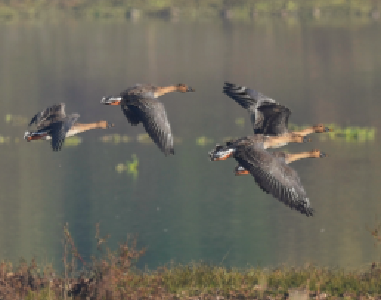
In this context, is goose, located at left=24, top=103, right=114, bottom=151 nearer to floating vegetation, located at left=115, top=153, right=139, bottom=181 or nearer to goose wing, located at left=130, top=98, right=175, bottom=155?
goose wing, located at left=130, top=98, right=175, bottom=155

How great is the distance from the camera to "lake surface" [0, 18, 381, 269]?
24844mm

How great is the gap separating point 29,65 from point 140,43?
17.7 metres

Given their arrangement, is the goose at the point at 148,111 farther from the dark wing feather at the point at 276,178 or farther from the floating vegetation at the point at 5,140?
the floating vegetation at the point at 5,140

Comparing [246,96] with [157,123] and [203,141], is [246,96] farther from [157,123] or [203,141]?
[203,141]

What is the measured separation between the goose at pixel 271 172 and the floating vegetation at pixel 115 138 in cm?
2320

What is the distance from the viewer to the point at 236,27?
102 meters

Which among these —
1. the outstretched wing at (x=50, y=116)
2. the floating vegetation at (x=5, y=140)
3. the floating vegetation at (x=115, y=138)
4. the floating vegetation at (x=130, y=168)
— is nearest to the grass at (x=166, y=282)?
the outstretched wing at (x=50, y=116)

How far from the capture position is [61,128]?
567 inches

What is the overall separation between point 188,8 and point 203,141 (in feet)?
198

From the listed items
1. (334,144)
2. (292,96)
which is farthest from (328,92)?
(334,144)

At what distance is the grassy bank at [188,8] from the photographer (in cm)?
9281

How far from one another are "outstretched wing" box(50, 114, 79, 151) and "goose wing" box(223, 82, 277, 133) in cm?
231

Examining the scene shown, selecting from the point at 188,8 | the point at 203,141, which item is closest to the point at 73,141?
the point at 203,141

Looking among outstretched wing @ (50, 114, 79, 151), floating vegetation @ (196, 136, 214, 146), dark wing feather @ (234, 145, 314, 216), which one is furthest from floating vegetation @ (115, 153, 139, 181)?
dark wing feather @ (234, 145, 314, 216)
